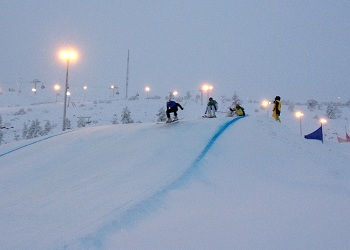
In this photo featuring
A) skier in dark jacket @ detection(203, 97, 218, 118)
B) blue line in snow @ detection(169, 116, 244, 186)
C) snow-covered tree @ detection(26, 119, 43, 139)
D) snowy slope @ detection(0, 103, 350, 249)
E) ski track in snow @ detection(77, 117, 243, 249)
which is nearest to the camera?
ski track in snow @ detection(77, 117, 243, 249)

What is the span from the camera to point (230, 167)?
7.51 metres

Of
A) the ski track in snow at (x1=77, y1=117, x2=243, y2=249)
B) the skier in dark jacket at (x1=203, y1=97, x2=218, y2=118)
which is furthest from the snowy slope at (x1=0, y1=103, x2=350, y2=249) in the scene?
the skier in dark jacket at (x1=203, y1=97, x2=218, y2=118)

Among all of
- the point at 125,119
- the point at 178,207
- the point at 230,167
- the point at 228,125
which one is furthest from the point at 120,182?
the point at 125,119

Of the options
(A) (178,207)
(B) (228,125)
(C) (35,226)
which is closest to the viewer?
(C) (35,226)

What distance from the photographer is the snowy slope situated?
4.36 m

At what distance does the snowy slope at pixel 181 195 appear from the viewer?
4.36m

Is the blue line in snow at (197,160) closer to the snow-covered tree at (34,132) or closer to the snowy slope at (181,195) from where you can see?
the snowy slope at (181,195)

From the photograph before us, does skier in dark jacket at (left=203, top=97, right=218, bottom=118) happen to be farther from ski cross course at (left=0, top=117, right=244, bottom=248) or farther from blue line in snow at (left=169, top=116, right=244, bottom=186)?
ski cross course at (left=0, top=117, right=244, bottom=248)

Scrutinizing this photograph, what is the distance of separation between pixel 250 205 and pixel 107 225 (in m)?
2.51

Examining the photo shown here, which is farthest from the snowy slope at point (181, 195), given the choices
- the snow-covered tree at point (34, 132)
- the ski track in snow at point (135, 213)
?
the snow-covered tree at point (34, 132)

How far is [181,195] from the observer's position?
567cm

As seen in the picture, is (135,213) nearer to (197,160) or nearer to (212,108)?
(197,160)

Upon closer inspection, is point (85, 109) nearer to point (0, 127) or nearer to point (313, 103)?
point (0, 127)

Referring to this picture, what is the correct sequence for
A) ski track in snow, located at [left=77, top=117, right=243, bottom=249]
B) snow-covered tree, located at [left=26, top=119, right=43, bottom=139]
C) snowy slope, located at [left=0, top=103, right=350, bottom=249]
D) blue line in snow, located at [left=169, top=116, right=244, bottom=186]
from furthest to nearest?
snow-covered tree, located at [left=26, top=119, right=43, bottom=139]
blue line in snow, located at [left=169, top=116, right=244, bottom=186]
snowy slope, located at [left=0, top=103, right=350, bottom=249]
ski track in snow, located at [left=77, top=117, right=243, bottom=249]
